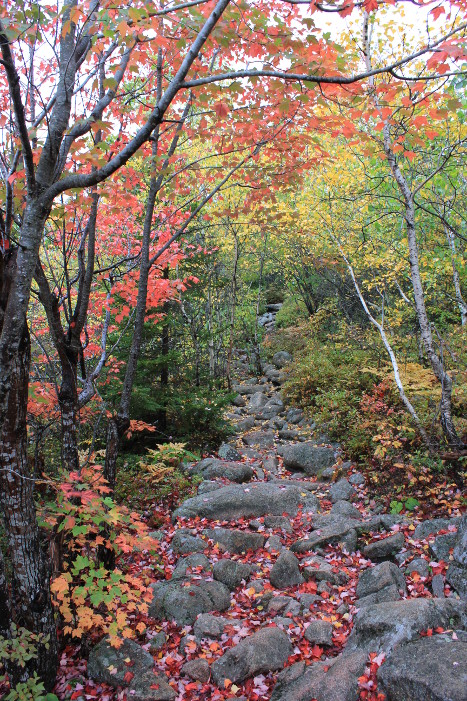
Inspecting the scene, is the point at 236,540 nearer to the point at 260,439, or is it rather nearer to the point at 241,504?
the point at 241,504

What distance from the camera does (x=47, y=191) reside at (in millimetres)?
2969

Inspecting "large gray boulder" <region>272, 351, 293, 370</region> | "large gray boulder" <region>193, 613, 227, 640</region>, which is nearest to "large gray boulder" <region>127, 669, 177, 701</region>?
"large gray boulder" <region>193, 613, 227, 640</region>

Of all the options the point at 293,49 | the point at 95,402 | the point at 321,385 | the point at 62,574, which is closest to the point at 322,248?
the point at 321,385

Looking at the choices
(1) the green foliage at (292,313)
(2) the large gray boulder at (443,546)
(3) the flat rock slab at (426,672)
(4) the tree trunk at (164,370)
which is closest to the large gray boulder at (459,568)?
(2) the large gray boulder at (443,546)

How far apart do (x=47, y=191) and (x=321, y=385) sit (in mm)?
10821

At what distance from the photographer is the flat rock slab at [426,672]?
2.66 metres

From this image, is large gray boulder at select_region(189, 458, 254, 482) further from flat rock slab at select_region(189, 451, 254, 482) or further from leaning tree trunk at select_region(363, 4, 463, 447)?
leaning tree trunk at select_region(363, 4, 463, 447)

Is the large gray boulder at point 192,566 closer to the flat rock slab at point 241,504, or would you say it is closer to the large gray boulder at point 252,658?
the flat rock slab at point 241,504

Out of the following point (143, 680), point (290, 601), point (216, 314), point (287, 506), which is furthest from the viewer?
point (216, 314)

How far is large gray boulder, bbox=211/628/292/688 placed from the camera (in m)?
3.72

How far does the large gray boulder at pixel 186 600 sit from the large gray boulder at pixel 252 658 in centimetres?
80

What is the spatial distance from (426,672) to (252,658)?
159 cm

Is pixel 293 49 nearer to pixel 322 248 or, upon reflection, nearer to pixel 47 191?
pixel 47 191

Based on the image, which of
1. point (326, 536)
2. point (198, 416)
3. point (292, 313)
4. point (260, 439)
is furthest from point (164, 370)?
point (292, 313)
